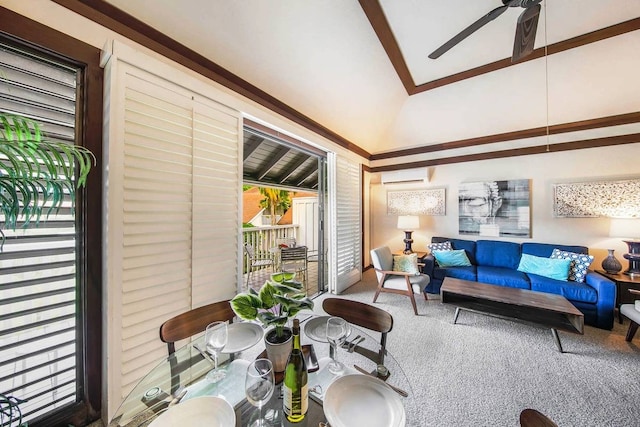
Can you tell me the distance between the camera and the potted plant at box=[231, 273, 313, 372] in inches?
37.3

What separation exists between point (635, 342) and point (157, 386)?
4172 millimetres

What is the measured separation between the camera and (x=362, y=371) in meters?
1.20

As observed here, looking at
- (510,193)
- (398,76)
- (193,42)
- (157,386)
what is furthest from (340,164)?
(157,386)

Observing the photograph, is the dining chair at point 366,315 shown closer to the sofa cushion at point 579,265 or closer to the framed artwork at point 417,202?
the sofa cushion at point 579,265

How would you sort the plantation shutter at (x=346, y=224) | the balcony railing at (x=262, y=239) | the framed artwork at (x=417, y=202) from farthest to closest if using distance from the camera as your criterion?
the balcony railing at (x=262, y=239), the framed artwork at (x=417, y=202), the plantation shutter at (x=346, y=224)

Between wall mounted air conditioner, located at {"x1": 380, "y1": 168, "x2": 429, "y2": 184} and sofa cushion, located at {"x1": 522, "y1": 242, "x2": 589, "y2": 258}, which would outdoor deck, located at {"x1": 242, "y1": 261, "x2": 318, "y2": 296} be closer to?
wall mounted air conditioner, located at {"x1": 380, "y1": 168, "x2": 429, "y2": 184}

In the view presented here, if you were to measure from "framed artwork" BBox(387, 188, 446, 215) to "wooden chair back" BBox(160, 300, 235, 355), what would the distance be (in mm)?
4156

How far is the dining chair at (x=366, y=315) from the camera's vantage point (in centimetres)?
136

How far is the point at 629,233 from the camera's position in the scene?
3121 mm

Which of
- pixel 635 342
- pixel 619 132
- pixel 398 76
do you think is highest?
pixel 398 76

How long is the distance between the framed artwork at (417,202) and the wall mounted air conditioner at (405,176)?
24 cm

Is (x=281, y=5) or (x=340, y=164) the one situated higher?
(x=281, y=5)

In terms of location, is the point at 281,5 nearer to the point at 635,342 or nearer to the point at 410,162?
the point at 410,162

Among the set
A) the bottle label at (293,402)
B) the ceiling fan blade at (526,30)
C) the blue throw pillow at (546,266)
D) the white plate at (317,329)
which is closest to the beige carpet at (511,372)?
the bottle label at (293,402)
